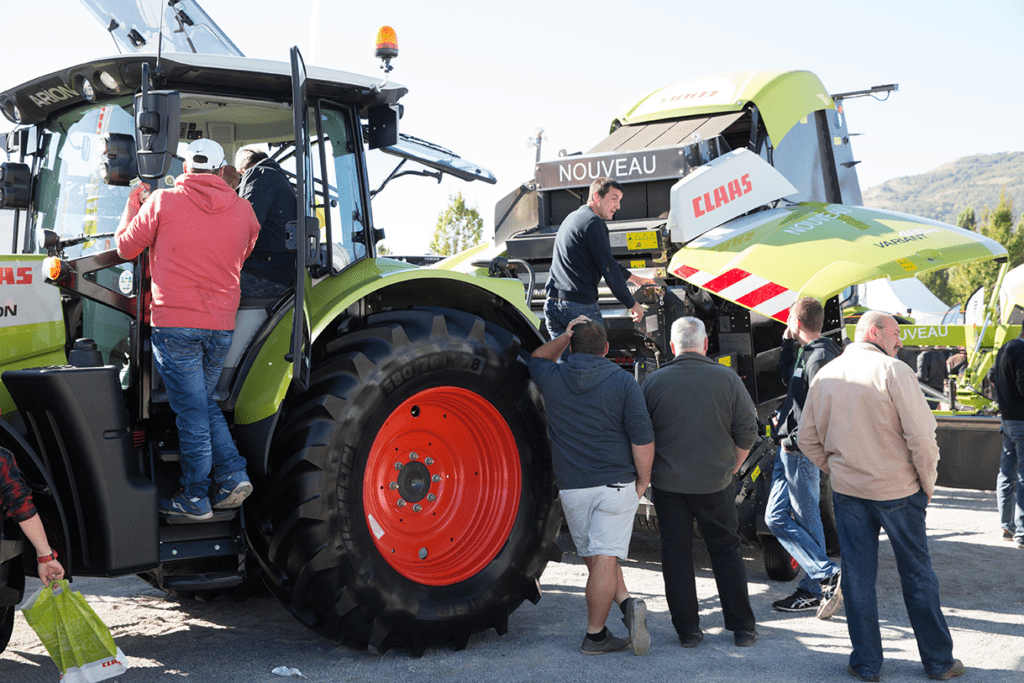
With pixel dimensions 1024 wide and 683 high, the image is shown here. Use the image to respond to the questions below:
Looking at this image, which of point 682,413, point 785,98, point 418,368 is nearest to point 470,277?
point 418,368

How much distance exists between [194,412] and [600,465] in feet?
6.14

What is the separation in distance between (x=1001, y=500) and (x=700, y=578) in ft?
8.99

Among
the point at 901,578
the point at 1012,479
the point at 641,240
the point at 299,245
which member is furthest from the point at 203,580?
the point at 1012,479

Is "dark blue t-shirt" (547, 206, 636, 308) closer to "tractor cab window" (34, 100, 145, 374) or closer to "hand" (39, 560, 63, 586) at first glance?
"tractor cab window" (34, 100, 145, 374)

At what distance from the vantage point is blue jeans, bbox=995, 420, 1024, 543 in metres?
6.79

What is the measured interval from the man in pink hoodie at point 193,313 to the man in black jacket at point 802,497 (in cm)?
302

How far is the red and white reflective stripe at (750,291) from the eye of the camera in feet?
20.2

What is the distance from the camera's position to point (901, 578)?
4.15 m

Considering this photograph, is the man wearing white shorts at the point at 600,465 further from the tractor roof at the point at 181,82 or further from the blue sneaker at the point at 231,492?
the tractor roof at the point at 181,82

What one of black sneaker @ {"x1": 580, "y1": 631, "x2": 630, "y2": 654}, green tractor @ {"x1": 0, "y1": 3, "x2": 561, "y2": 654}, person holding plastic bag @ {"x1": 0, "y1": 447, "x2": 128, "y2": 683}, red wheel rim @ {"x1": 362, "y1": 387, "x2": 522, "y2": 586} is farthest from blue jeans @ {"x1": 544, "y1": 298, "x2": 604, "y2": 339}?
person holding plastic bag @ {"x1": 0, "y1": 447, "x2": 128, "y2": 683}

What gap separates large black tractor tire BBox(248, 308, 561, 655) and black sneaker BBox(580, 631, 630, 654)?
1.31 ft

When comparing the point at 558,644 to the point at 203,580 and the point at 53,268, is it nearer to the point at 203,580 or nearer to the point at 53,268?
the point at 203,580

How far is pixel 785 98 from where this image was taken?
8031 mm

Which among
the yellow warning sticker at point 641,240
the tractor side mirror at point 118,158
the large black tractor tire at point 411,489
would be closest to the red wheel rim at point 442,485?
the large black tractor tire at point 411,489
